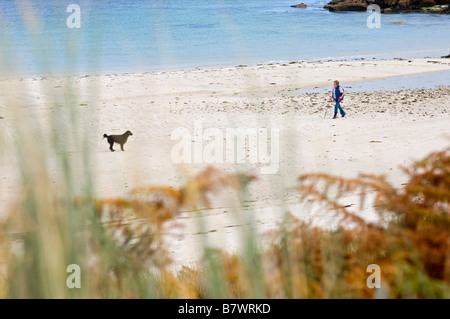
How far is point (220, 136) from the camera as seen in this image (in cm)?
1400

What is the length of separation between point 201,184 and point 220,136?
10395 millimetres

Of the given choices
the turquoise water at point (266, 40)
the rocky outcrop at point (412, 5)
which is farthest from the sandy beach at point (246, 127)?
the rocky outcrop at point (412, 5)

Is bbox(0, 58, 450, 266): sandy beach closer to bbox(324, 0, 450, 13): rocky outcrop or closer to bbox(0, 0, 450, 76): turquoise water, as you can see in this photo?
bbox(0, 0, 450, 76): turquoise water

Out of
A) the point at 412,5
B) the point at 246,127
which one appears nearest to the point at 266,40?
the point at 412,5

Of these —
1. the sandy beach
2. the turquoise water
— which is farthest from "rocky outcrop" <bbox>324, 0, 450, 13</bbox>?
the sandy beach

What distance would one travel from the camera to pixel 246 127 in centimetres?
1469

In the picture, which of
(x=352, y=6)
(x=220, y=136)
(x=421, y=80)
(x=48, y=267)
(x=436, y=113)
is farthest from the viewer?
(x=352, y=6)

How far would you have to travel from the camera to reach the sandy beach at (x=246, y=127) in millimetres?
5559

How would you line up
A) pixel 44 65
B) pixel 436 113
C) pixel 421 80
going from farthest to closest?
pixel 421 80
pixel 436 113
pixel 44 65

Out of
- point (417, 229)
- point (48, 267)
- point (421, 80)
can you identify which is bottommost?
point (421, 80)

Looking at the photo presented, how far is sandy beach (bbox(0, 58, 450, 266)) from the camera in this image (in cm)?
556

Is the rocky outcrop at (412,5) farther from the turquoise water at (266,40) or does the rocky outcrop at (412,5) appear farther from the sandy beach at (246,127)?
the sandy beach at (246,127)
